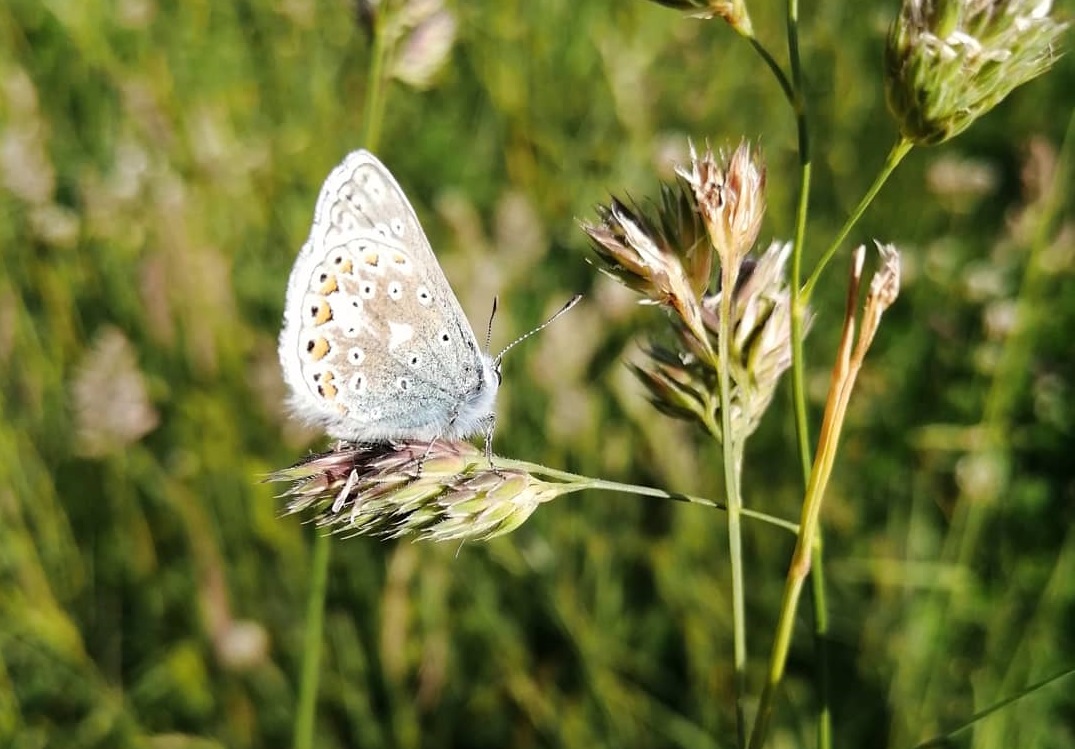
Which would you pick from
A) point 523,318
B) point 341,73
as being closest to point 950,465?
point 523,318

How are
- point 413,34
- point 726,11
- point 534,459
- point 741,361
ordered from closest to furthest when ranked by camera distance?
1. point 726,11
2. point 741,361
3. point 413,34
4. point 534,459

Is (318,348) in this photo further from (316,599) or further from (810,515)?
(810,515)

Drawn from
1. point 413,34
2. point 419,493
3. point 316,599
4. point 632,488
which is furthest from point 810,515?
point 413,34

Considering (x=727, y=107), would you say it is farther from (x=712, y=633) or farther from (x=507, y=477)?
(x=507, y=477)

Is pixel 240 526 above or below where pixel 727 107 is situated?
below

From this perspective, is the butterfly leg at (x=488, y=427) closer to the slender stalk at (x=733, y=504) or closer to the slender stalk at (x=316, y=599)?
the slender stalk at (x=316, y=599)

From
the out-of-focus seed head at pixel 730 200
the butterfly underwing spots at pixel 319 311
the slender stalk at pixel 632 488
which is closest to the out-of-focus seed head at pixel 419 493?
the slender stalk at pixel 632 488
